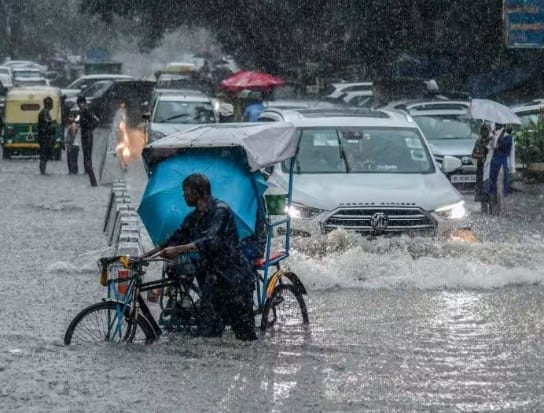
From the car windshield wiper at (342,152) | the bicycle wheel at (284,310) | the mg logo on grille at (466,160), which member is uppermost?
the car windshield wiper at (342,152)

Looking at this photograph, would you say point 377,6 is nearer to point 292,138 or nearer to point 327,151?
point 327,151

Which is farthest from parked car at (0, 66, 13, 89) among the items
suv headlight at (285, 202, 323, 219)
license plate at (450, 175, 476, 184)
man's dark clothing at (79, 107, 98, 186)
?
suv headlight at (285, 202, 323, 219)

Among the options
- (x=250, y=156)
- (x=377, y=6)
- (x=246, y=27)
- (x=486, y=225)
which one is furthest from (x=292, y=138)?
(x=246, y=27)

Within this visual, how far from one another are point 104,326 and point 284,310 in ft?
5.81

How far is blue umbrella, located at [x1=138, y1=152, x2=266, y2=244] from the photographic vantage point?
418 inches

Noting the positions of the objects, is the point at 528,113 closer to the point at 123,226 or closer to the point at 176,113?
the point at 176,113

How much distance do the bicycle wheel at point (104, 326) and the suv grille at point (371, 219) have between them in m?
4.33

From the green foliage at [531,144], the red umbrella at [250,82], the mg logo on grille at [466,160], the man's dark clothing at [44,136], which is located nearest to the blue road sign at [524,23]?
the mg logo on grille at [466,160]

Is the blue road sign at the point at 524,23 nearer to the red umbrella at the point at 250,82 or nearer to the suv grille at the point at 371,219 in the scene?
the suv grille at the point at 371,219

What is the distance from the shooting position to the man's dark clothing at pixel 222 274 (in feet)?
31.8

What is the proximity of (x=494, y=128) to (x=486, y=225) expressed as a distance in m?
2.47

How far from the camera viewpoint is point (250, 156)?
1034 cm

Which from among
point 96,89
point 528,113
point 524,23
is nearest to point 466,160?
point 524,23

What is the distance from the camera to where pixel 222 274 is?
9.81m
